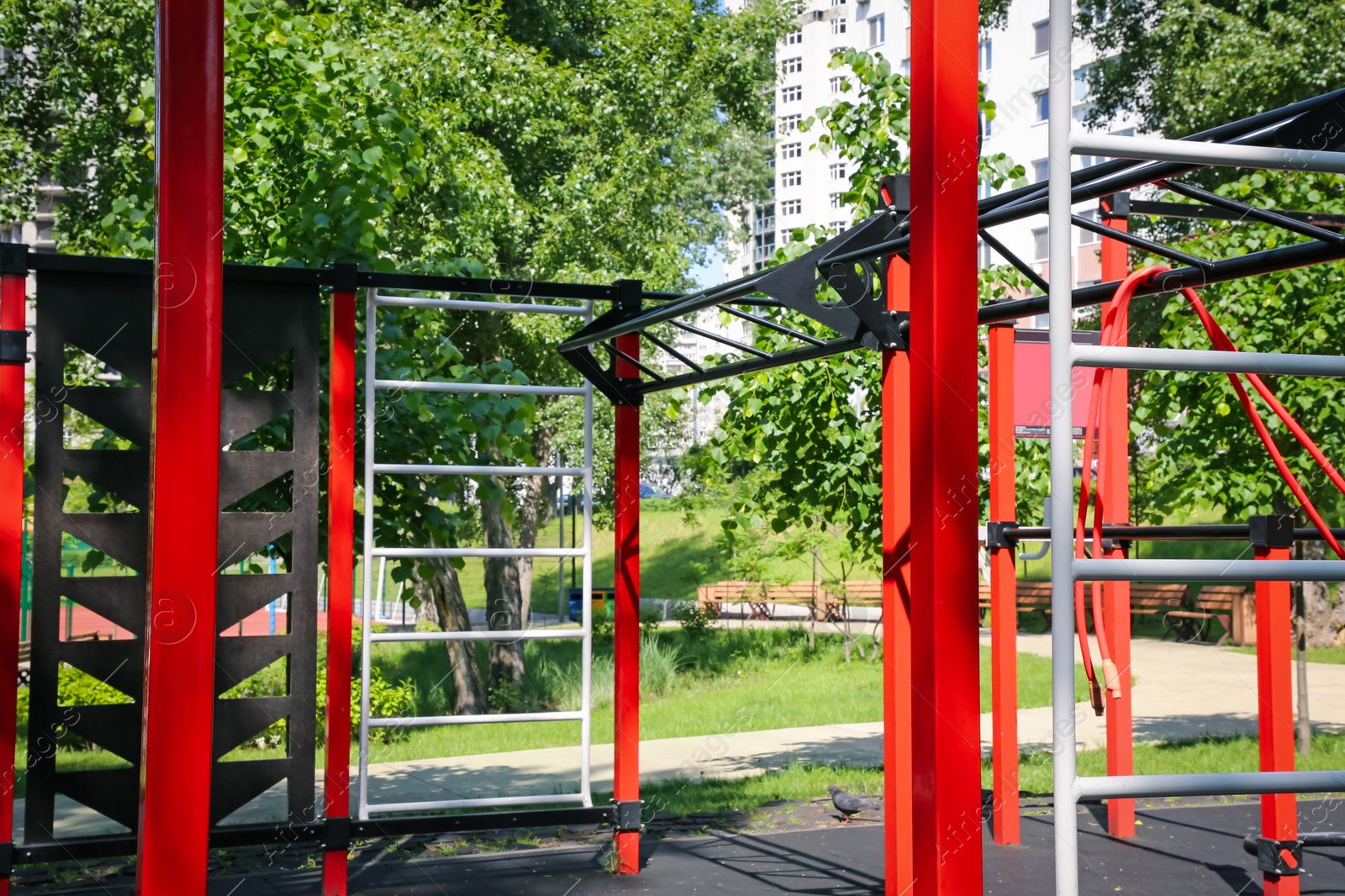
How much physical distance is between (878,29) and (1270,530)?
48048mm

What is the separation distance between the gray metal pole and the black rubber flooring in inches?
125

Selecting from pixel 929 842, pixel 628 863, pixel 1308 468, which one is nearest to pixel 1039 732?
pixel 1308 468


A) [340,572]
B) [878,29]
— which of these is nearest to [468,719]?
[340,572]

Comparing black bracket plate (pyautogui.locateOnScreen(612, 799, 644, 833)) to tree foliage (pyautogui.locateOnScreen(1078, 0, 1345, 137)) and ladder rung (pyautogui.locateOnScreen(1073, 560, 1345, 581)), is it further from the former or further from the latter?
tree foliage (pyautogui.locateOnScreen(1078, 0, 1345, 137))

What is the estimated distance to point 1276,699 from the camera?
13.3ft

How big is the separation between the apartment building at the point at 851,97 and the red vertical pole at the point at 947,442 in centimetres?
656

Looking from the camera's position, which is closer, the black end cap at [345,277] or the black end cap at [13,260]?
the black end cap at [13,260]

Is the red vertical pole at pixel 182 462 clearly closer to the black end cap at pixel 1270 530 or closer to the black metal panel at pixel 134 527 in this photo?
the black metal panel at pixel 134 527

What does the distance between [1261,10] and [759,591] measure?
11394 millimetres

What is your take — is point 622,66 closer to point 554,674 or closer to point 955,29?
point 554,674

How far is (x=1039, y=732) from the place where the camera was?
31.8ft

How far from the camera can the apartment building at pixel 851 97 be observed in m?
28.1

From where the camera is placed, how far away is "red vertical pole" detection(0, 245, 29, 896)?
157 inches

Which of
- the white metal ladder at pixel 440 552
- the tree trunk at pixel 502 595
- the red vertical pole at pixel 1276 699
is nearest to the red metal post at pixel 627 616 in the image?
the white metal ladder at pixel 440 552
